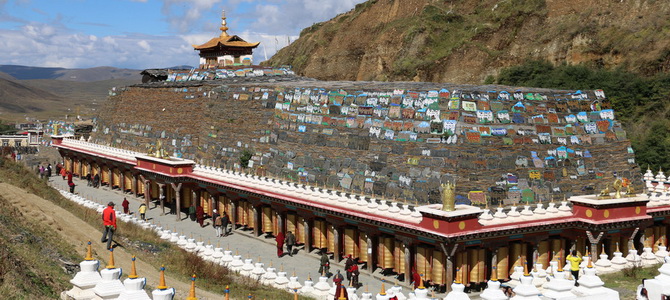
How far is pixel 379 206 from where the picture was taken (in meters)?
22.7

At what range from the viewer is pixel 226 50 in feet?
164

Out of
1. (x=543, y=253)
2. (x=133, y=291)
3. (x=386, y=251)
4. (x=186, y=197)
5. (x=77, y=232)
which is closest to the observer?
(x=133, y=291)

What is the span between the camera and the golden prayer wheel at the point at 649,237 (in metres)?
23.8

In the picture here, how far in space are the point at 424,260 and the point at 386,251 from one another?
194 cm

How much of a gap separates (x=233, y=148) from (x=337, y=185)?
10.4 m

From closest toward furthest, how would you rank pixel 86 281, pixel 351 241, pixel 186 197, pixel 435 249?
pixel 86 281, pixel 435 249, pixel 351 241, pixel 186 197

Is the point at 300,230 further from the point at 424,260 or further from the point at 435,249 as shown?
the point at 435,249

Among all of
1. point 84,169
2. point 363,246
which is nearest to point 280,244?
point 363,246

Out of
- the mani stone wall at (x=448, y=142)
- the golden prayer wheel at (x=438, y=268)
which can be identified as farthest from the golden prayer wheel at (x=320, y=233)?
the golden prayer wheel at (x=438, y=268)

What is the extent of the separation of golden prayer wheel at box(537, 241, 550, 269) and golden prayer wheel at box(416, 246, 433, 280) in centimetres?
389

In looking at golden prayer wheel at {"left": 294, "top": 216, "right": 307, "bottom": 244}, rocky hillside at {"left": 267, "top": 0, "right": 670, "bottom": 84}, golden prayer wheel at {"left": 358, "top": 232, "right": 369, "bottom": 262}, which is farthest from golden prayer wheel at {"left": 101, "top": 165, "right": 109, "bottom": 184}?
rocky hillside at {"left": 267, "top": 0, "right": 670, "bottom": 84}

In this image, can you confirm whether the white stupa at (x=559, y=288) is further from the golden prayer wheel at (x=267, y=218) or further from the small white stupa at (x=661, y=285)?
the golden prayer wheel at (x=267, y=218)

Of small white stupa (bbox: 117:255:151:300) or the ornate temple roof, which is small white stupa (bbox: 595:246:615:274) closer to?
small white stupa (bbox: 117:255:151:300)

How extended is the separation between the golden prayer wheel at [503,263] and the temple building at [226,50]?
106 feet
